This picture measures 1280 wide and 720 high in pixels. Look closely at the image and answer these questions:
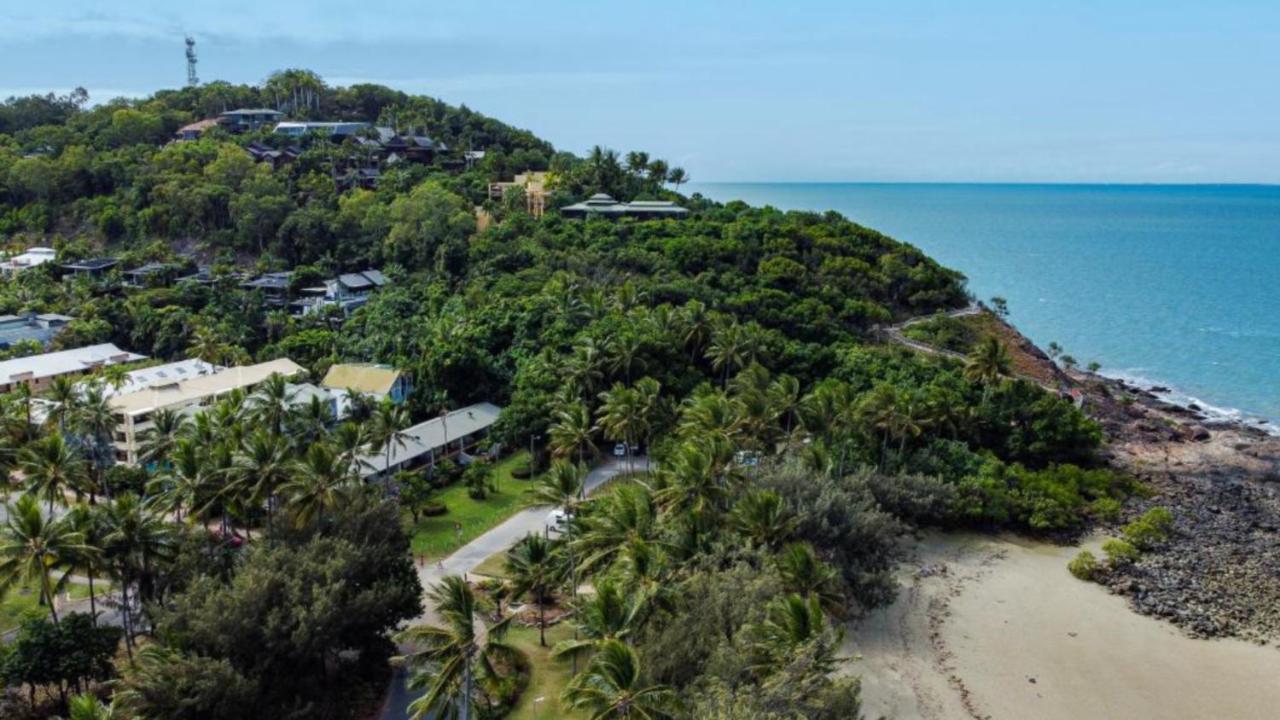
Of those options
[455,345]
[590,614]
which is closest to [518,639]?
[590,614]

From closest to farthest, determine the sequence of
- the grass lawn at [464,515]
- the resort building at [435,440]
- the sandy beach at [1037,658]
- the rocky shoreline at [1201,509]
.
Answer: the sandy beach at [1037,658] < the rocky shoreline at [1201,509] < the grass lawn at [464,515] < the resort building at [435,440]

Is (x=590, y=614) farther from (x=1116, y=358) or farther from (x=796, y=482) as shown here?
(x=1116, y=358)

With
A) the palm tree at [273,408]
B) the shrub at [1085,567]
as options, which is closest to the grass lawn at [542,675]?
the palm tree at [273,408]

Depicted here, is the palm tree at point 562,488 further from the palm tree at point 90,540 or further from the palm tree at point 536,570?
the palm tree at point 90,540

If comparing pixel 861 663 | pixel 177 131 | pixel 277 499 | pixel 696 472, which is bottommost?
pixel 861 663

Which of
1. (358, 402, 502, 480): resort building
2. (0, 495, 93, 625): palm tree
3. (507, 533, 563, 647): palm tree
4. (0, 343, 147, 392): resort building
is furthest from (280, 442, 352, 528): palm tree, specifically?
(0, 343, 147, 392): resort building

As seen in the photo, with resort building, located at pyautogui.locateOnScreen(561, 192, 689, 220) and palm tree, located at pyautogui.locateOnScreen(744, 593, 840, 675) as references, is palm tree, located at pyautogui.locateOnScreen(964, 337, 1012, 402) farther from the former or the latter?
resort building, located at pyautogui.locateOnScreen(561, 192, 689, 220)
